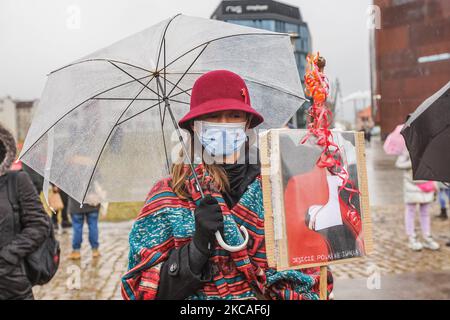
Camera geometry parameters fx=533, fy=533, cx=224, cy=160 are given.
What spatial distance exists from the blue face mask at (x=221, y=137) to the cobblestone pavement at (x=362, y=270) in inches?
176

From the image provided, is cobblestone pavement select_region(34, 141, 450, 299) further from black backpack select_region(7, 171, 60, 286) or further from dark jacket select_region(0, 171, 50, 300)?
dark jacket select_region(0, 171, 50, 300)

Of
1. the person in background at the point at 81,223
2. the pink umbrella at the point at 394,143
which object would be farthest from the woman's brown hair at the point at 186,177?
the person in background at the point at 81,223

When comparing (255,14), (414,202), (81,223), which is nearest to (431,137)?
(255,14)

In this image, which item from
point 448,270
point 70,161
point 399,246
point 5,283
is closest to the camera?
point 70,161

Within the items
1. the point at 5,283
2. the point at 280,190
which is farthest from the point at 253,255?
the point at 5,283

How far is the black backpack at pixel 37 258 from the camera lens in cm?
365

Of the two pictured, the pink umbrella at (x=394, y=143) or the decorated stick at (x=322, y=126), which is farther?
the pink umbrella at (x=394, y=143)

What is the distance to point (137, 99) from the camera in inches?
104

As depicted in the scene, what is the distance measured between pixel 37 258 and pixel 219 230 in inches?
84.2

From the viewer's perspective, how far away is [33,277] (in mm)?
3693

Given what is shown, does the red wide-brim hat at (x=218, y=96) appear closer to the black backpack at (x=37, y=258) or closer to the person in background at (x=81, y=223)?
the black backpack at (x=37, y=258)

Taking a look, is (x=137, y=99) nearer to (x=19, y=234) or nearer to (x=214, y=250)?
(x=214, y=250)

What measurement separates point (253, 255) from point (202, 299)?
0.27 metres

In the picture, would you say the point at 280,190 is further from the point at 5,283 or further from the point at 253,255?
the point at 5,283
